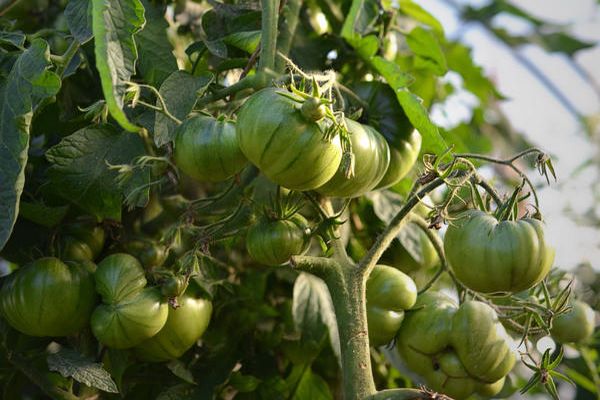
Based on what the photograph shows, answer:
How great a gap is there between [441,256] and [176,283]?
0.90 ft

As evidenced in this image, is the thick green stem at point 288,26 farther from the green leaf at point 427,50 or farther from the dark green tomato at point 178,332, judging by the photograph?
the dark green tomato at point 178,332

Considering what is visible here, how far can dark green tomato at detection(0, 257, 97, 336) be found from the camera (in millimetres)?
631

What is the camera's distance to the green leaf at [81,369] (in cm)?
59

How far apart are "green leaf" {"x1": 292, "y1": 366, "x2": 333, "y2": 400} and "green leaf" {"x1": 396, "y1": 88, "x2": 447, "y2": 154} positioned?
30 centimetres

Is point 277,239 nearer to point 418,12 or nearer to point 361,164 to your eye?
point 361,164

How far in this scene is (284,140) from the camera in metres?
0.51

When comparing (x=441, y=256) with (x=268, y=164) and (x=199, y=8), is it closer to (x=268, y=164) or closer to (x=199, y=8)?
(x=268, y=164)

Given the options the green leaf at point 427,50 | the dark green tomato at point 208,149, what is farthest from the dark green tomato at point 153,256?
the green leaf at point 427,50

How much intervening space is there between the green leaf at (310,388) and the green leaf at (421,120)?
30 cm

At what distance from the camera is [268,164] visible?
1.72 feet

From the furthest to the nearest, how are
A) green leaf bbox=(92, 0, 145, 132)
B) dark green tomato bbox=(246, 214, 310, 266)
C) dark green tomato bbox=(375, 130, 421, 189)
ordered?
1. dark green tomato bbox=(375, 130, 421, 189)
2. dark green tomato bbox=(246, 214, 310, 266)
3. green leaf bbox=(92, 0, 145, 132)

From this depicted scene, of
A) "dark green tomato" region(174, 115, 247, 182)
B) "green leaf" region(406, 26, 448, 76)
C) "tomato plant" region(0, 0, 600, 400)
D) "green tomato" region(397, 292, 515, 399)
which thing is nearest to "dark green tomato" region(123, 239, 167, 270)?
"tomato plant" region(0, 0, 600, 400)

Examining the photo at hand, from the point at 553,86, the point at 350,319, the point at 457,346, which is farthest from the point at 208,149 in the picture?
the point at 553,86

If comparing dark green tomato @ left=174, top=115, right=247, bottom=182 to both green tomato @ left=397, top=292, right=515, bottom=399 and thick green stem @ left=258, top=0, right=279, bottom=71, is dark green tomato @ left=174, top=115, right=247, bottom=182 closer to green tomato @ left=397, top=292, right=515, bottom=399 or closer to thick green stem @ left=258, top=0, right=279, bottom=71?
thick green stem @ left=258, top=0, right=279, bottom=71
